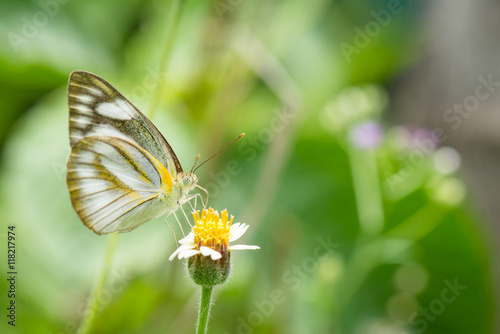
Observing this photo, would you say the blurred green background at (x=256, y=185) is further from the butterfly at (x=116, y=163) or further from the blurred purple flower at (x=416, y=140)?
the butterfly at (x=116, y=163)

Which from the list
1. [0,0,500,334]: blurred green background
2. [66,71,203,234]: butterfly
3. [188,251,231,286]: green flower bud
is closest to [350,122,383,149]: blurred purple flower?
[0,0,500,334]: blurred green background

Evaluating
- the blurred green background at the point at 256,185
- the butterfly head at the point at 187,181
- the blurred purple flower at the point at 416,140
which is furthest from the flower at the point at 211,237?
the blurred purple flower at the point at 416,140

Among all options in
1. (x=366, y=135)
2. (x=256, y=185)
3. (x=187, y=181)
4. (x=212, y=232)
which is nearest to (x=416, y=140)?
(x=366, y=135)

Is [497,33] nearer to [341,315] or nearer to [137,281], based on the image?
[341,315]

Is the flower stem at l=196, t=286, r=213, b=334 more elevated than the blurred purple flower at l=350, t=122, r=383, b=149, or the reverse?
the flower stem at l=196, t=286, r=213, b=334

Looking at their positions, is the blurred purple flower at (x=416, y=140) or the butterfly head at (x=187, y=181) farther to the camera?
the blurred purple flower at (x=416, y=140)

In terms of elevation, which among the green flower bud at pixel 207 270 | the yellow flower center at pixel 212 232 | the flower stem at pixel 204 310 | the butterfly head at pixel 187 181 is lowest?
the flower stem at pixel 204 310

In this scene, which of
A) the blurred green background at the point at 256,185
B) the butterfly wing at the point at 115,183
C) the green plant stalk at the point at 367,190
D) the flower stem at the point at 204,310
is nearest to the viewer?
the flower stem at the point at 204,310

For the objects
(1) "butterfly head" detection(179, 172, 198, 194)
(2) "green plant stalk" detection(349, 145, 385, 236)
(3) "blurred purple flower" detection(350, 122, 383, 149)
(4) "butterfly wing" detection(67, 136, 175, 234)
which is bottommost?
(2) "green plant stalk" detection(349, 145, 385, 236)

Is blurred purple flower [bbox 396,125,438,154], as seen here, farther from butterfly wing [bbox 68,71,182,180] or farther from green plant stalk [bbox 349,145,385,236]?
butterfly wing [bbox 68,71,182,180]
